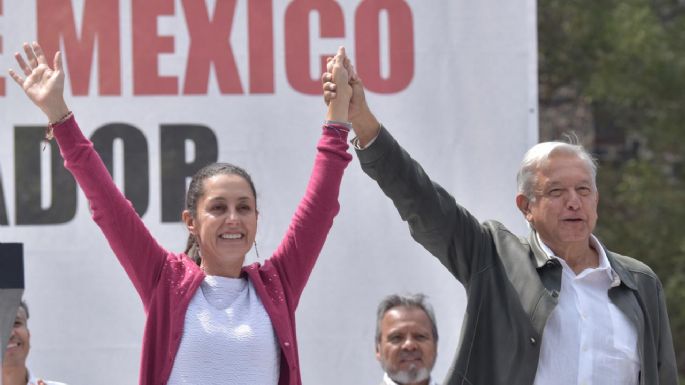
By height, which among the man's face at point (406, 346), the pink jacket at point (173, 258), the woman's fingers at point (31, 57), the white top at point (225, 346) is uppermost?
the woman's fingers at point (31, 57)

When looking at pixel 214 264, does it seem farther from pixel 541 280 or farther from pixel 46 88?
pixel 541 280

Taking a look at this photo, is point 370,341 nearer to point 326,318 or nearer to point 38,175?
point 326,318

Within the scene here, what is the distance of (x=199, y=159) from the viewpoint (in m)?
4.49

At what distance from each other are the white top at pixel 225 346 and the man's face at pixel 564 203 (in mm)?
854

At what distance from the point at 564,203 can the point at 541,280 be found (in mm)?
223

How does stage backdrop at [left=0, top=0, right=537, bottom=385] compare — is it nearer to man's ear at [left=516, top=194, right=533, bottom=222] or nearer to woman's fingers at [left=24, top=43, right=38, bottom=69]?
man's ear at [left=516, top=194, right=533, bottom=222]

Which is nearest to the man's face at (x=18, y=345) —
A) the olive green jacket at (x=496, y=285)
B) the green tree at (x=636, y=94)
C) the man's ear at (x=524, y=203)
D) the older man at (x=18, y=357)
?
the older man at (x=18, y=357)

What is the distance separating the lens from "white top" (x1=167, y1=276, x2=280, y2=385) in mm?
2926

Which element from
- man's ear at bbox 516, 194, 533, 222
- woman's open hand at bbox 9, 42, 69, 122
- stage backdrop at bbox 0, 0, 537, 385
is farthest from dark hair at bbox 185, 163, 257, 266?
stage backdrop at bbox 0, 0, 537, 385

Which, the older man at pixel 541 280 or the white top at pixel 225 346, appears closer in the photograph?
the white top at pixel 225 346

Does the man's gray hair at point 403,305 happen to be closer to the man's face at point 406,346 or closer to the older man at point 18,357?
the man's face at point 406,346

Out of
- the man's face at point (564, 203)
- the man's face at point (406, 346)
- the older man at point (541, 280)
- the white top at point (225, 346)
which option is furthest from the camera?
the man's face at point (406, 346)

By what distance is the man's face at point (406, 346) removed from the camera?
4391mm

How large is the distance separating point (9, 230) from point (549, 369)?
87.2 inches
